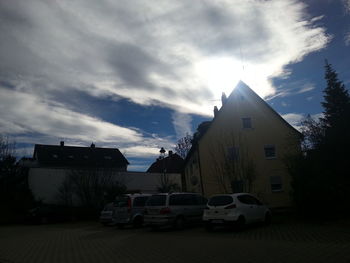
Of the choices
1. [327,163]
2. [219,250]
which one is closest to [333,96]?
[327,163]

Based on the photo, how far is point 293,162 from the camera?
18.3m

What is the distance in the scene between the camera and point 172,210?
16125 mm

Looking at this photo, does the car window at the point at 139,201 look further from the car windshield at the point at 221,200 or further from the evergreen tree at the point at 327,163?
the evergreen tree at the point at 327,163

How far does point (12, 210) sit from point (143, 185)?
16929 millimetres

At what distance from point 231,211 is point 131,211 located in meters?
6.71

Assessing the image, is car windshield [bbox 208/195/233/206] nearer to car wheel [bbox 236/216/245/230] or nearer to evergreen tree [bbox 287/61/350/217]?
car wheel [bbox 236/216/245/230]

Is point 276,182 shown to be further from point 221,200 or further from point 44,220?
point 44,220

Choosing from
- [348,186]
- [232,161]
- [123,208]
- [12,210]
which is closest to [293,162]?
[348,186]

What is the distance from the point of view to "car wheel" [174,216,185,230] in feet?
53.3

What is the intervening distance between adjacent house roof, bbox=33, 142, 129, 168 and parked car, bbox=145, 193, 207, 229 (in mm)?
38435

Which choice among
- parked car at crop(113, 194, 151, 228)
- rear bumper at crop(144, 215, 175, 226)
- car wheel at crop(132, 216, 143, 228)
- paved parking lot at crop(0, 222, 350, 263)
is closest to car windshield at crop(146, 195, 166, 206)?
rear bumper at crop(144, 215, 175, 226)

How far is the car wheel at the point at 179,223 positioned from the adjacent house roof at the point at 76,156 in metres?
39.0

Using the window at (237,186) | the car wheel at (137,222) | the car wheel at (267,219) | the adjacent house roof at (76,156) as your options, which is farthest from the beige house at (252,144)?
the adjacent house roof at (76,156)

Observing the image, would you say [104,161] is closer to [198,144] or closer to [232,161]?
[198,144]
